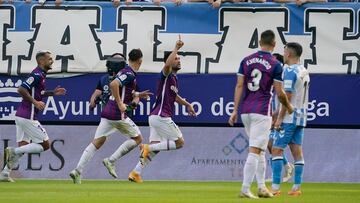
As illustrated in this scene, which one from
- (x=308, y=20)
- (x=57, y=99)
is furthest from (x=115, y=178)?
(x=308, y=20)

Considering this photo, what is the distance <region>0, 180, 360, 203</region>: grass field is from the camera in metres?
15.3

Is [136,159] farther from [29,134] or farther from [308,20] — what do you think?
[308,20]

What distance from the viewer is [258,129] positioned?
15.9 m

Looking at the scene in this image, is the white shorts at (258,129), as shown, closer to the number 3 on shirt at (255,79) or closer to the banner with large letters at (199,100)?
the number 3 on shirt at (255,79)

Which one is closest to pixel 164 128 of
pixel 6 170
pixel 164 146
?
pixel 164 146

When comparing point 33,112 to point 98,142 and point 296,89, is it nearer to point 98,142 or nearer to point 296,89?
point 98,142

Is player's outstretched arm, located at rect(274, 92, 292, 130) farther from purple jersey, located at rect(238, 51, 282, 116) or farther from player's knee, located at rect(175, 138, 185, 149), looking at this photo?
player's knee, located at rect(175, 138, 185, 149)

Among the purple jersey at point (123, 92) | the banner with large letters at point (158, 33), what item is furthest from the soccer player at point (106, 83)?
the purple jersey at point (123, 92)

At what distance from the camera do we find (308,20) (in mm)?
22484

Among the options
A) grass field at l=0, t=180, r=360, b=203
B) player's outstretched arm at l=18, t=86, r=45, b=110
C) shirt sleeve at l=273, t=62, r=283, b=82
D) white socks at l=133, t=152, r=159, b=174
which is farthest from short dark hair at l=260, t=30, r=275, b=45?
player's outstretched arm at l=18, t=86, r=45, b=110

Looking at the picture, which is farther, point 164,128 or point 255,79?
point 164,128

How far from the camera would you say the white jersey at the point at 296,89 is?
16.9 m

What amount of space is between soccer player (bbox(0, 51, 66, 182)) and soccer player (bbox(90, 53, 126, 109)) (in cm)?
116

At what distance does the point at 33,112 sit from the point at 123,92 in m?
1.81
